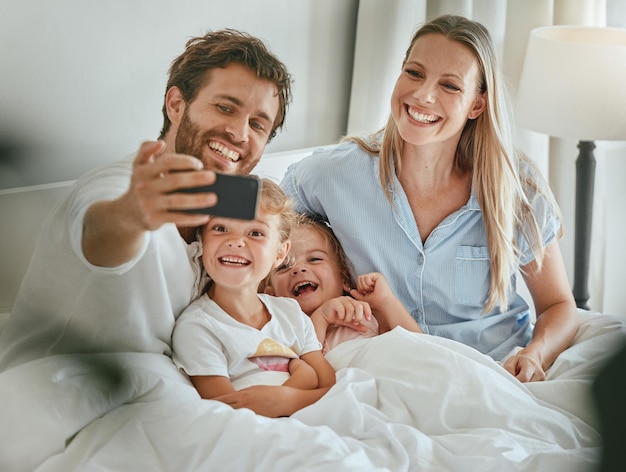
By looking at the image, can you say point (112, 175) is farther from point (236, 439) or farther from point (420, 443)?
point (420, 443)

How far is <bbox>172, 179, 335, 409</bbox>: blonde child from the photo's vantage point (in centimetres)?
78

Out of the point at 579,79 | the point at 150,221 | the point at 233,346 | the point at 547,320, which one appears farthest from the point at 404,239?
the point at 150,221

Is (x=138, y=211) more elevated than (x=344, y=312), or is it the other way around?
(x=138, y=211)

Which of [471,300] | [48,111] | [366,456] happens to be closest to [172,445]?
[366,456]

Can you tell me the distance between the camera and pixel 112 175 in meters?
0.53

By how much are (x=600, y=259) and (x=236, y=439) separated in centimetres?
100

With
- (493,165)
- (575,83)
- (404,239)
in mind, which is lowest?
(404,239)

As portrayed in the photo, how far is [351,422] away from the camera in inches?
29.1

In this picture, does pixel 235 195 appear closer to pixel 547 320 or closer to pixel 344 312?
pixel 344 312

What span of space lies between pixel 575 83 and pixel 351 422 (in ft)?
2.71

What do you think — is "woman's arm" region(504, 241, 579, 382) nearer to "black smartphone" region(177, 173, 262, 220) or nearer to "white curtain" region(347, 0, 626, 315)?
"white curtain" region(347, 0, 626, 315)

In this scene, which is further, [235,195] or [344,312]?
[344,312]

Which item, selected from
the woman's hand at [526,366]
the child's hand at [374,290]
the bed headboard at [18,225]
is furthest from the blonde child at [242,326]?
the bed headboard at [18,225]

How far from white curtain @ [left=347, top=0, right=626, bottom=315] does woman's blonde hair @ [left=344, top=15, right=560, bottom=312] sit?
0.03m
